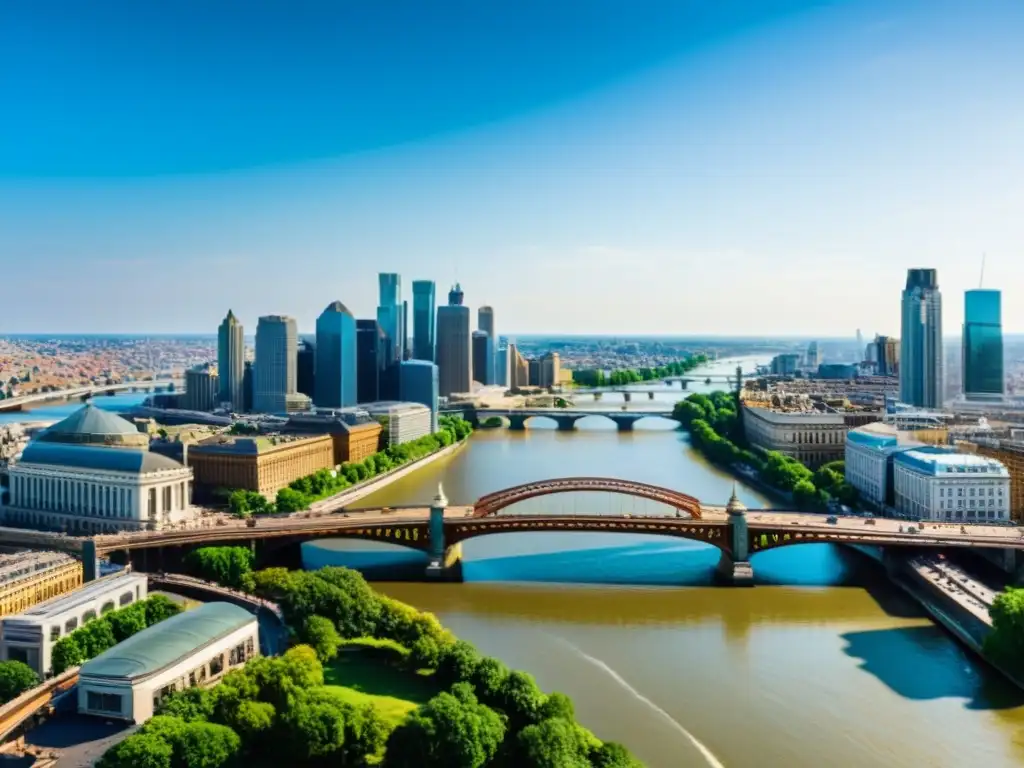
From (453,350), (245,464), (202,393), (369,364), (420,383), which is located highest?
(453,350)

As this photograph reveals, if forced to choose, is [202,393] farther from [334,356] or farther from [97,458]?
[97,458]

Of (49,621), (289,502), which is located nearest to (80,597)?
(49,621)

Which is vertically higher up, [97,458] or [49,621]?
[97,458]

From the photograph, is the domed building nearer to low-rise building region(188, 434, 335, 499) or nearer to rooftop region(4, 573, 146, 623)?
low-rise building region(188, 434, 335, 499)

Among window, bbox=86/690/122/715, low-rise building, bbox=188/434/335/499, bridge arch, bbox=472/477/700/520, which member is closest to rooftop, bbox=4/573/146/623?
window, bbox=86/690/122/715

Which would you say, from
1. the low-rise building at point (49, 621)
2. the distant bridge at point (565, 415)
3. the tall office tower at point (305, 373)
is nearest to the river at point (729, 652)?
the low-rise building at point (49, 621)

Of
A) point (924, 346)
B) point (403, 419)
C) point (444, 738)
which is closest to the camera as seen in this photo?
point (444, 738)

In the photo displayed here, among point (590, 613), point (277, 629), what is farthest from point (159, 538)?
point (590, 613)

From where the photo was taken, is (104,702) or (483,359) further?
(483,359)
